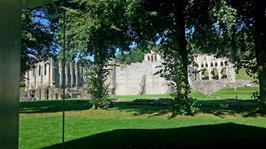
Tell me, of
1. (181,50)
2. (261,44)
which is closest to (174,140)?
(181,50)

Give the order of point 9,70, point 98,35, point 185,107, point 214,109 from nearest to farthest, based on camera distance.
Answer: point 9,70
point 185,107
point 98,35
point 214,109

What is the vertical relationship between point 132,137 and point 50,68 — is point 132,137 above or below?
below

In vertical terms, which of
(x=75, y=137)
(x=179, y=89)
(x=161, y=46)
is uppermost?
(x=161, y=46)

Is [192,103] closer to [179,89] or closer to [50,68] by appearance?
[179,89]

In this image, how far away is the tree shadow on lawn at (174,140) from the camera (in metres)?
10.8

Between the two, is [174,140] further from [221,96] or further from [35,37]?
[221,96]

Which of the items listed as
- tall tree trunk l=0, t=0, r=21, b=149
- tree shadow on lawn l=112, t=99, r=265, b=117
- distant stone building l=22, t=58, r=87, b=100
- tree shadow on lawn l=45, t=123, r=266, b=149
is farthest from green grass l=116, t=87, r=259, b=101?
tall tree trunk l=0, t=0, r=21, b=149

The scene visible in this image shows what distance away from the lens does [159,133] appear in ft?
44.9

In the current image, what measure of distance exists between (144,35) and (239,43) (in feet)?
15.9

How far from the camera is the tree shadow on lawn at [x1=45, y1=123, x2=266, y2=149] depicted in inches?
426

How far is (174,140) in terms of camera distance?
38.8ft

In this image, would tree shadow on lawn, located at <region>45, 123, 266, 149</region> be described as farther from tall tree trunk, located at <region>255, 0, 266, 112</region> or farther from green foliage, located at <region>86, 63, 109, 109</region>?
green foliage, located at <region>86, 63, 109, 109</region>

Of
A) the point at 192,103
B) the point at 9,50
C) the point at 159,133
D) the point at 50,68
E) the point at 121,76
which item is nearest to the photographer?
the point at 9,50

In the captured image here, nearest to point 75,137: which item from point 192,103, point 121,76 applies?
point 192,103
